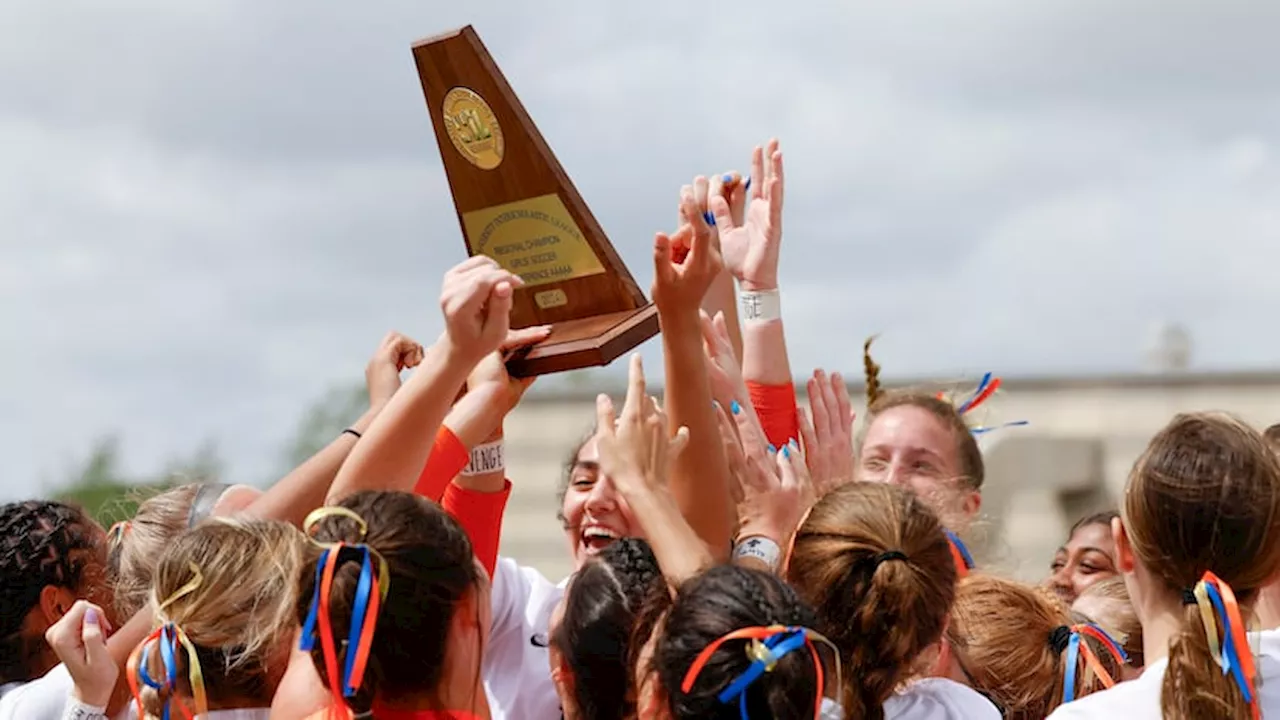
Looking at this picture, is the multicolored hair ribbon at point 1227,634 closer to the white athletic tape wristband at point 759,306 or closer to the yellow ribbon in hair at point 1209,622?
the yellow ribbon in hair at point 1209,622

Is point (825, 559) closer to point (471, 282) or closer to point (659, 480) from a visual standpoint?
point (659, 480)

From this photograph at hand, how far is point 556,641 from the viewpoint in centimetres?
327

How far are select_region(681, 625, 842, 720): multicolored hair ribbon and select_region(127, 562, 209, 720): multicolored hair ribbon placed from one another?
38.2 inches

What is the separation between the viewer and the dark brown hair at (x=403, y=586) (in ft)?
9.35

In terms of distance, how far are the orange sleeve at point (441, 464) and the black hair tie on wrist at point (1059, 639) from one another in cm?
137

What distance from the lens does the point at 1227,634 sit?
2.83 metres

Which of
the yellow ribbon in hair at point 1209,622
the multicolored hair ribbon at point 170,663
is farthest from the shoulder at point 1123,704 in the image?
the multicolored hair ribbon at point 170,663

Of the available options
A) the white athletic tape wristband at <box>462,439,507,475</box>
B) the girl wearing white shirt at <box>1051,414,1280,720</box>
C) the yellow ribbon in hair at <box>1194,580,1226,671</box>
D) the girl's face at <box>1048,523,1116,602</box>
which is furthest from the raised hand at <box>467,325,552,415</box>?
the girl's face at <box>1048,523,1116,602</box>

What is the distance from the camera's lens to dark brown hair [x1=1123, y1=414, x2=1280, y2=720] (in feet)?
9.64

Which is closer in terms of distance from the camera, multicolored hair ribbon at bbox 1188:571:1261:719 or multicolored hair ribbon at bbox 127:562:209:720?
multicolored hair ribbon at bbox 1188:571:1261:719

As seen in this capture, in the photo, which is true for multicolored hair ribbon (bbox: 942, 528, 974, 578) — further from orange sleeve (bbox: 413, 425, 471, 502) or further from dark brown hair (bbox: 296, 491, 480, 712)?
dark brown hair (bbox: 296, 491, 480, 712)

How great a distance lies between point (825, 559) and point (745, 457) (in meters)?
0.72

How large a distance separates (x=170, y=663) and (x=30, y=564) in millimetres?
1090

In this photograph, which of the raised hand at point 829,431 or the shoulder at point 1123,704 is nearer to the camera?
the shoulder at point 1123,704
